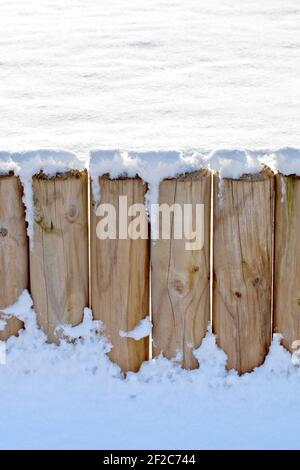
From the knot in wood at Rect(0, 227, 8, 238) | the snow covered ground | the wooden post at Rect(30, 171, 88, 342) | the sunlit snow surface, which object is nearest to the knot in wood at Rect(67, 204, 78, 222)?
the wooden post at Rect(30, 171, 88, 342)

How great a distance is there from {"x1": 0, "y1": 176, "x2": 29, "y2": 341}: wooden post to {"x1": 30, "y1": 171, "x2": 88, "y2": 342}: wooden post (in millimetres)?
47

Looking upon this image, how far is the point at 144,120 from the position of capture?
5168mm

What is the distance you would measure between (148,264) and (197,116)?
2.33 m

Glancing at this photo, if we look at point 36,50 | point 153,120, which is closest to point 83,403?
point 153,120

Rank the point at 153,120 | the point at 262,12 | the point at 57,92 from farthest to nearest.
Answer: the point at 262,12, the point at 57,92, the point at 153,120

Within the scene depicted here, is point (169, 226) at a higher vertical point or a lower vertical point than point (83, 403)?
higher

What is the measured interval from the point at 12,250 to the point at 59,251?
178mm

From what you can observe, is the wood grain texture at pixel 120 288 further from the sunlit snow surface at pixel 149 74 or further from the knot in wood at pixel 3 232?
the sunlit snow surface at pixel 149 74

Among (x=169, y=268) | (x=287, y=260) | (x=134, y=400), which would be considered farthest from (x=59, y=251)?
(x=287, y=260)

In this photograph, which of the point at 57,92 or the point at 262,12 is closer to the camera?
the point at 57,92

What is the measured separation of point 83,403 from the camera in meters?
3.02
